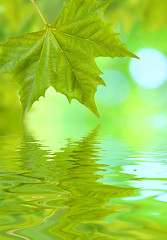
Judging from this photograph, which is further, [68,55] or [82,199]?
[82,199]

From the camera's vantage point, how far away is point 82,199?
1146 millimetres

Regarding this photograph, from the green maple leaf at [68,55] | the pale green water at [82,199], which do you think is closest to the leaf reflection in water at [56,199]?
the pale green water at [82,199]

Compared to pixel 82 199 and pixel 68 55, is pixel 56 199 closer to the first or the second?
pixel 82 199

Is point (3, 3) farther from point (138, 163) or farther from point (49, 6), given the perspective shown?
point (138, 163)

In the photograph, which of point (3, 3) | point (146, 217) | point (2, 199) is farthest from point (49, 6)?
point (146, 217)

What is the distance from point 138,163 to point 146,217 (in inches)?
39.8

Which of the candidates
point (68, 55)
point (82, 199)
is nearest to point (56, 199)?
point (82, 199)

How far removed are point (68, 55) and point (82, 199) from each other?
0.42m

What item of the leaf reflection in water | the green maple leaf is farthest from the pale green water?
the green maple leaf

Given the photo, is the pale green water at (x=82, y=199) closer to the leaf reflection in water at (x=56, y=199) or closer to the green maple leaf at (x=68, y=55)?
the leaf reflection in water at (x=56, y=199)

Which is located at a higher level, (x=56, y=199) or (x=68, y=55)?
(x=68, y=55)

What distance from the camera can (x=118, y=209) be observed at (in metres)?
1.03

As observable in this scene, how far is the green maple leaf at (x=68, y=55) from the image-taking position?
0.89 meters

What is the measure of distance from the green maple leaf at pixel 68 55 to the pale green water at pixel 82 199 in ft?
0.82
